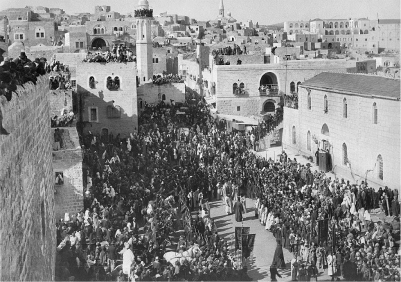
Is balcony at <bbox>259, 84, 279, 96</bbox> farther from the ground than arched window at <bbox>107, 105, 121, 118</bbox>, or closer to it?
farther from the ground

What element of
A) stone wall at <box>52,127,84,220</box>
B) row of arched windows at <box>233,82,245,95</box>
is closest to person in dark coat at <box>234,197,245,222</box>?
stone wall at <box>52,127,84,220</box>

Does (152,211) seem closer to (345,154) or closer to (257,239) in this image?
(257,239)

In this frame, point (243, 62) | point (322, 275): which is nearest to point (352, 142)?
point (322, 275)

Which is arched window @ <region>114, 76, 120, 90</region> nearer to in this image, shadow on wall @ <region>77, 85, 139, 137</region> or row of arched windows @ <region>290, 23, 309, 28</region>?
shadow on wall @ <region>77, 85, 139, 137</region>

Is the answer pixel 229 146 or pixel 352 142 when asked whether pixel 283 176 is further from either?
pixel 229 146

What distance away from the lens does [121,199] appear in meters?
19.3

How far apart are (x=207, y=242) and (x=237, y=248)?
0.80 metres

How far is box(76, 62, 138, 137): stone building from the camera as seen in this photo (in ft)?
104

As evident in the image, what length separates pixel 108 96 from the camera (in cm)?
3194

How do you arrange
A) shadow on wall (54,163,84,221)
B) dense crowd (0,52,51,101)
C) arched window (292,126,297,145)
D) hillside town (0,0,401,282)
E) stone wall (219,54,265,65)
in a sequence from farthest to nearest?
stone wall (219,54,265,65) < arched window (292,126,297,145) < shadow on wall (54,163,84,221) < hillside town (0,0,401,282) < dense crowd (0,52,51,101)

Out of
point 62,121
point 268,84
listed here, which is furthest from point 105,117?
point 268,84

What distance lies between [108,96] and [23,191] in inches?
949

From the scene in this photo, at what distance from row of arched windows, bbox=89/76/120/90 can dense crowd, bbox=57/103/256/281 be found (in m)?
2.44

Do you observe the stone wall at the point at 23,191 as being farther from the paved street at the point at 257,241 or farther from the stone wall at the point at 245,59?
the stone wall at the point at 245,59
